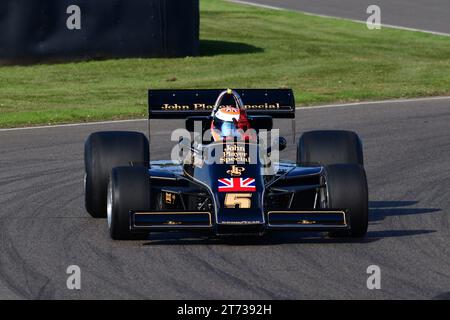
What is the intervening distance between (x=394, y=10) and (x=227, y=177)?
28621 mm

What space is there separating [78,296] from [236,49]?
73.4ft

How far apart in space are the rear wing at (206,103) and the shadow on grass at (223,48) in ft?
53.4

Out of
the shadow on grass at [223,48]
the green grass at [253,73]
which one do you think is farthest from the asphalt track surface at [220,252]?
the shadow on grass at [223,48]

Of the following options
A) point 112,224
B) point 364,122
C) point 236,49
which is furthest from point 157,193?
point 236,49

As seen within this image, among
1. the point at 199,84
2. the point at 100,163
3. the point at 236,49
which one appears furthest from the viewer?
the point at 236,49

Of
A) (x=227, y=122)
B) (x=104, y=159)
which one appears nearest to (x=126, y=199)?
(x=104, y=159)

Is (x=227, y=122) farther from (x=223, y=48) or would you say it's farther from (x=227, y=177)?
(x=223, y=48)

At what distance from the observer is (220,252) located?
12.1 m

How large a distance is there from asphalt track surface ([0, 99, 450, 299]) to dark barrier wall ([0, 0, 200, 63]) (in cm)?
933

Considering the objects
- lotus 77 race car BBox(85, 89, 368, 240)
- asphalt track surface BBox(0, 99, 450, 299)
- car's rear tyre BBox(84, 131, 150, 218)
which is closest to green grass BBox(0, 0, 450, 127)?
asphalt track surface BBox(0, 99, 450, 299)

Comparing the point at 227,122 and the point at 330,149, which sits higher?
the point at 227,122

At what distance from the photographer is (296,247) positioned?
40.5 ft

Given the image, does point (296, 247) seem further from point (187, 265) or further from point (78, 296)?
point (78, 296)

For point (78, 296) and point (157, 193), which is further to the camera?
point (157, 193)
